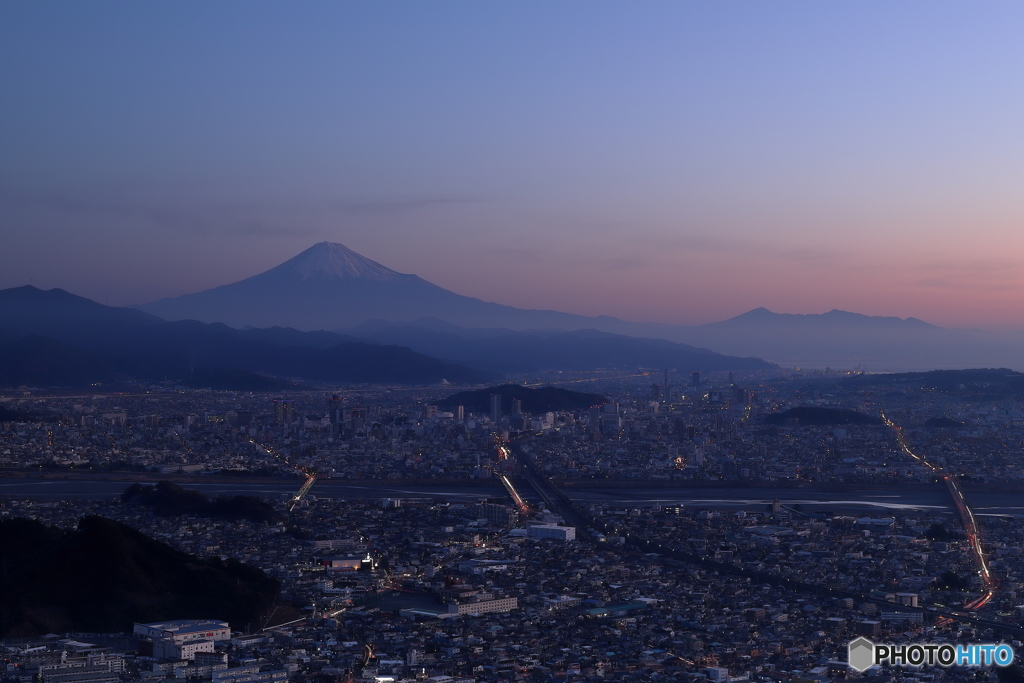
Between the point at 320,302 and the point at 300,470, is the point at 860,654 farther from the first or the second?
the point at 320,302

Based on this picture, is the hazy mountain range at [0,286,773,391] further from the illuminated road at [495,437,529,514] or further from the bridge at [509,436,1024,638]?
the bridge at [509,436,1024,638]

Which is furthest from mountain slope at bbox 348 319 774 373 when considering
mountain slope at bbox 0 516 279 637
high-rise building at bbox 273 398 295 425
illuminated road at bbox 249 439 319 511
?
mountain slope at bbox 0 516 279 637

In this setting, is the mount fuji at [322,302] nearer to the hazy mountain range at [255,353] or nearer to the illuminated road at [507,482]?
the hazy mountain range at [255,353]

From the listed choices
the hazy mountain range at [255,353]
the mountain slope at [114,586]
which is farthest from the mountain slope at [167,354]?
the mountain slope at [114,586]

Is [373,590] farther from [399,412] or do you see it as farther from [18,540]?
[399,412]

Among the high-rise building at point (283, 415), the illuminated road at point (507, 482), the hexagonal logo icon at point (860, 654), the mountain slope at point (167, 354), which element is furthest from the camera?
the mountain slope at point (167, 354)

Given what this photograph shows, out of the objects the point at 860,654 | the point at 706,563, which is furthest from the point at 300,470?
the point at 860,654
